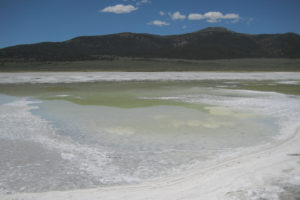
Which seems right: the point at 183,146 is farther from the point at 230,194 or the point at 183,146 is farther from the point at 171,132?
the point at 230,194

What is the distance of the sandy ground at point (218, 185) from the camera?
3.00 meters

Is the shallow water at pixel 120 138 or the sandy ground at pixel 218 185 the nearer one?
the sandy ground at pixel 218 185

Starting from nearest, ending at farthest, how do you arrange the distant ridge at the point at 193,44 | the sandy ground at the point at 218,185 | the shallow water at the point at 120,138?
the sandy ground at the point at 218,185
the shallow water at the point at 120,138
the distant ridge at the point at 193,44

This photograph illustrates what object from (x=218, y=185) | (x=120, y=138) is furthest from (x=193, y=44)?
(x=218, y=185)

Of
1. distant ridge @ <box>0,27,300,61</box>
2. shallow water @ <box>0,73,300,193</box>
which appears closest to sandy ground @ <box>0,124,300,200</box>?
shallow water @ <box>0,73,300,193</box>

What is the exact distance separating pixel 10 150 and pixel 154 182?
99.4 inches

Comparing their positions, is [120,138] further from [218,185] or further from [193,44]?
[193,44]

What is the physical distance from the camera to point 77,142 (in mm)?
4992

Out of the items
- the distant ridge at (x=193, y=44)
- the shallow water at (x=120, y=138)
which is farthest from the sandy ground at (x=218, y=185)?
the distant ridge at (x=193, y=44)

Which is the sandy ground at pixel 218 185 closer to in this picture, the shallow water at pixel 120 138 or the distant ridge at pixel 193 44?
the shallow water at pixel 120 138

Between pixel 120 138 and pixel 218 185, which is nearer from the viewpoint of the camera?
pixel 218 185

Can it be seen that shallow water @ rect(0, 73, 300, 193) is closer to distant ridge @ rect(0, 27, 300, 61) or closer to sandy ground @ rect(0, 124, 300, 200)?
sandy ground @ rect(0, 124, 300, 200)

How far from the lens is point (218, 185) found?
320 centimetres

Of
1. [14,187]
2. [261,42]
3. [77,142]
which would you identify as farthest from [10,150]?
[261,42]
